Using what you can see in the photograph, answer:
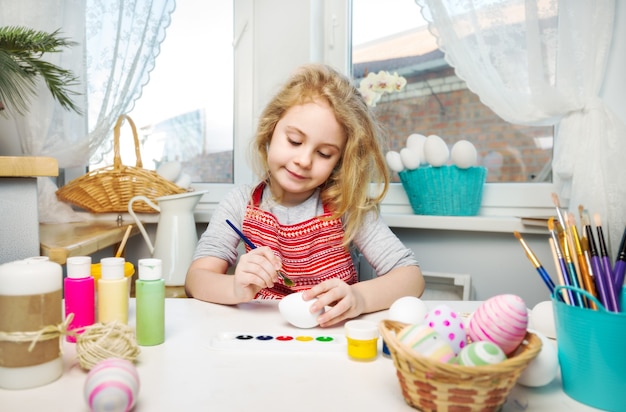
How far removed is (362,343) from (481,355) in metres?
0.18

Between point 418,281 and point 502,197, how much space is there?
77cm

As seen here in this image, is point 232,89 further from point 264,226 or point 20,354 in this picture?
point 20,354

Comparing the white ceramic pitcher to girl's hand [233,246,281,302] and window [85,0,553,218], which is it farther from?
girl's hand [233,246,281,302]

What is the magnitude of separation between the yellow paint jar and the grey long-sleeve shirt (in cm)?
52

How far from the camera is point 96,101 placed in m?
1.77

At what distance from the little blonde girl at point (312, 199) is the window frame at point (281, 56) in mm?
534

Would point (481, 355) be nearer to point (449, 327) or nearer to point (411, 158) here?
point (449, 327)

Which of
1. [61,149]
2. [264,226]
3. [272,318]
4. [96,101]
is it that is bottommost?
[272,318]

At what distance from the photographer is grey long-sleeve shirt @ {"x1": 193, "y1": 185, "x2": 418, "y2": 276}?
119 centimetres

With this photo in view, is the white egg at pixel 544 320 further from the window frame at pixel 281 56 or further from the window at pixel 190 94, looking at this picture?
the window at pixel 190 94

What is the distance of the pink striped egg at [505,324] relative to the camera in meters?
0.55

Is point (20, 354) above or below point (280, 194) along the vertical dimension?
below

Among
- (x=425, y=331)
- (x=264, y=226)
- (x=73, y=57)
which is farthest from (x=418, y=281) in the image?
(x=73, y=57)

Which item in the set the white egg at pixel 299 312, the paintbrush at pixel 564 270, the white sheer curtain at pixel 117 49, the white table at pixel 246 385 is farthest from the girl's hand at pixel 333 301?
the white sheer curtain at pixel 117 49
